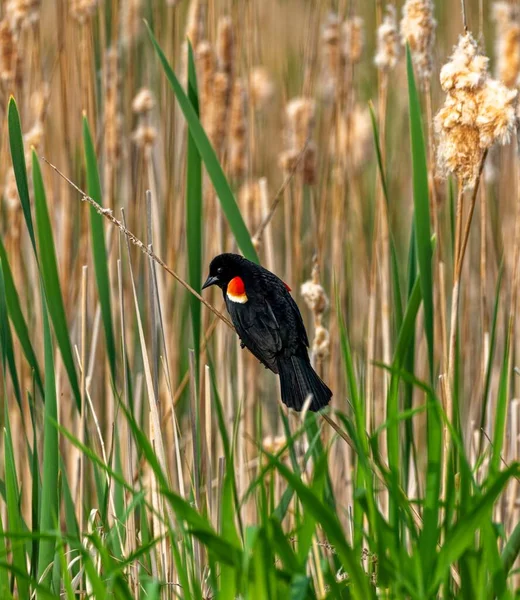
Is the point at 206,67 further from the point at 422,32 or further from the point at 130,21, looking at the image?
the point at 422,32

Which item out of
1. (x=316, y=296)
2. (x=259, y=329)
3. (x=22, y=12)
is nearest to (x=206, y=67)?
(x=22, y=12)

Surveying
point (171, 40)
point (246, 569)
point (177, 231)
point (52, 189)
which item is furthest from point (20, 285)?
point (246, 569)

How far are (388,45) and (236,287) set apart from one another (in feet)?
2.67

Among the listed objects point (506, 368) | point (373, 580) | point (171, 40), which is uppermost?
point (171, 40)

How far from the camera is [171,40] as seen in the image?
2.43 metres

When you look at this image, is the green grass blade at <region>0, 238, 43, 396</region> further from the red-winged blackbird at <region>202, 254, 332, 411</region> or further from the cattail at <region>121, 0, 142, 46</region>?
the cattail at <region>121, 0, 142, 46</region>

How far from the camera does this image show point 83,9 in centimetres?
230

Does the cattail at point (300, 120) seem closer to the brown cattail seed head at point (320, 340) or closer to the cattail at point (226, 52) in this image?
the cattail at point (226, 52)

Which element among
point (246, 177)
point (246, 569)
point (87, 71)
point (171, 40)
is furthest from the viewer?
point (246, 177)

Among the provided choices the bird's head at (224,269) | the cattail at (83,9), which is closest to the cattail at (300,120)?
the cattail at (83,9)

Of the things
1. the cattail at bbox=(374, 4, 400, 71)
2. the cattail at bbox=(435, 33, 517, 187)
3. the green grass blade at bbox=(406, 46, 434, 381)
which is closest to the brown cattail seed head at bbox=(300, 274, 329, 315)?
the green grass blade at bbox=(406, 46, 434, 381)

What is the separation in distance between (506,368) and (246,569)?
0.51 meters

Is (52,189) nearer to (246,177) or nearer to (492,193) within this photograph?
(246,177)

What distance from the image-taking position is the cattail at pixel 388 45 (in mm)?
2213
